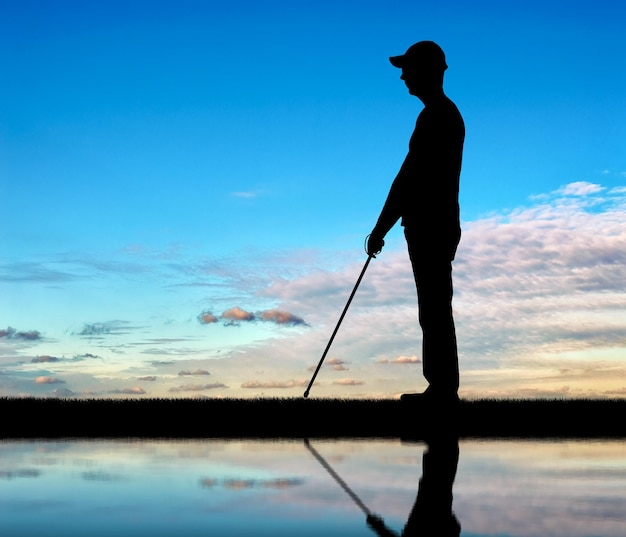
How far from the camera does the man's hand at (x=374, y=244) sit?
832cm

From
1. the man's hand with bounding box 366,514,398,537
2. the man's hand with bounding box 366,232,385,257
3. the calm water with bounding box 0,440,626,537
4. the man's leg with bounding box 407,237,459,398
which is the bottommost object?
the man's hand with bounding box 366,514,398,537

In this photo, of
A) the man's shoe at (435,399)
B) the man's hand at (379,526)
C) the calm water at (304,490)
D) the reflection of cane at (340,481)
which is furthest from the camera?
the man's shoe at (435,399)

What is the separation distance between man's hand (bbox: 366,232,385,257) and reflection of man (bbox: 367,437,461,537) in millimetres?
Answer: 2401

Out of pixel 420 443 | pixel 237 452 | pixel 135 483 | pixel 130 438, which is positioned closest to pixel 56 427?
pixel 130 438

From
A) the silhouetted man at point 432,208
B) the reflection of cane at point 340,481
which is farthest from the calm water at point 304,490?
the silhouetted man at point 432,208

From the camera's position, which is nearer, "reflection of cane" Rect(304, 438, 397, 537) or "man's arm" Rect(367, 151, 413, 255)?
"reflection of cane" Rect(304, 438, 397, 537)

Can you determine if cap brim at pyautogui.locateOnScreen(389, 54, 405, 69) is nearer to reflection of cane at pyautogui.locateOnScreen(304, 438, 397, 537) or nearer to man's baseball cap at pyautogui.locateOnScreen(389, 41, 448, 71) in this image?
man's baseball cap at pyautogui.locateOnScreen(389, 41, 448, 71)

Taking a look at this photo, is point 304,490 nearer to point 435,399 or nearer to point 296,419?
point 435,399

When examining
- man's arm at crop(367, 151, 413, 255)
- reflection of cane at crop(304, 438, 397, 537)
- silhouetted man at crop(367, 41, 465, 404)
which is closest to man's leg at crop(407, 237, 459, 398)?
silhouetted man at crop(367, 41, 465, 404)

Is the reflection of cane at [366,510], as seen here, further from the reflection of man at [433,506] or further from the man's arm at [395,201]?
the man's arm at [395,201]

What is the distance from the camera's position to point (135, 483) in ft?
16.9

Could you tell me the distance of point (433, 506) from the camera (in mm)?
4289

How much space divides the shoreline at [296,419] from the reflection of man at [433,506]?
1.85m

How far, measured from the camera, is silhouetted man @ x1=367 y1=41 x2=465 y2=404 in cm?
788
